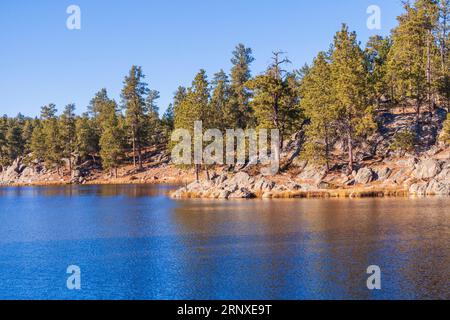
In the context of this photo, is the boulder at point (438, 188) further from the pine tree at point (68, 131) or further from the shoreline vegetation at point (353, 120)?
the pine tree at point (68, 131)

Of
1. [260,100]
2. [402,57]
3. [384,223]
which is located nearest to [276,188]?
[260,100]

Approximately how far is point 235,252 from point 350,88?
50.0 metres

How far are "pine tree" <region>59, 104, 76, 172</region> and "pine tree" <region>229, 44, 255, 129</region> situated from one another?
5020 centimetres

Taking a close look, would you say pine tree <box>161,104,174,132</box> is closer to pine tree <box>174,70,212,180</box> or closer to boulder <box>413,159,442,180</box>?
pine tree <box>174,70,212,180</box>

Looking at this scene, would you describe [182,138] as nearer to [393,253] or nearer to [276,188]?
[276,188]

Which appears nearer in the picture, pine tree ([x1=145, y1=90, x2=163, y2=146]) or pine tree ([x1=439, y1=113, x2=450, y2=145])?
pine tree ([x1=439, y1=113, x2=450, y2=145])

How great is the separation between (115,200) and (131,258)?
46008mm

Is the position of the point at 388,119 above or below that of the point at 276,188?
above

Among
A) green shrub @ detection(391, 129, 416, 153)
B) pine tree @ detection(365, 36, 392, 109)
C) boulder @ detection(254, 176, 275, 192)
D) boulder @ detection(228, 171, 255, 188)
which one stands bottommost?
boulder @ detection(254, 176, 275, 192)

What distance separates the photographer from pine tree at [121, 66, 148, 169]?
13338 centimetres

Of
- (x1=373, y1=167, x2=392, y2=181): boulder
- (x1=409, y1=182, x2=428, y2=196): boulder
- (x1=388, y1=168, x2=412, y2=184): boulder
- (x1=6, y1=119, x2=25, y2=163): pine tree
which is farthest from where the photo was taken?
(x1=6, y1=119, x2=25, y2=163): pine tree

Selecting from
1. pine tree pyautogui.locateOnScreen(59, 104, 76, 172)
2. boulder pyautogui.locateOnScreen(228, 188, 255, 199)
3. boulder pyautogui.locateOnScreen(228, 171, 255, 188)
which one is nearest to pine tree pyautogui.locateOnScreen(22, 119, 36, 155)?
pine tree pyautogui.locateOnScreen(59, 104, 76, 172)

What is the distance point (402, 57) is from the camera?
295 feet
